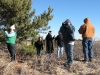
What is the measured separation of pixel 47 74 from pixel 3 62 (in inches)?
66.1

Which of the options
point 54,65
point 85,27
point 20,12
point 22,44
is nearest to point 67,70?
point 54,65

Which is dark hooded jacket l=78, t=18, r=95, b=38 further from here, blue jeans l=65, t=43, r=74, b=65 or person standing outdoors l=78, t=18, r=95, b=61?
blue jeans l=65, t=43, r=74, b=65

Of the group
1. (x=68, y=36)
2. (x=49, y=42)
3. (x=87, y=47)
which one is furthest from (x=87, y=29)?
(x=49, y=42)

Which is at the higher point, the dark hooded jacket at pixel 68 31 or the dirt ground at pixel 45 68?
the dark hooded jacket at pixel 68 31

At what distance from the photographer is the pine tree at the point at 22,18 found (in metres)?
16.1

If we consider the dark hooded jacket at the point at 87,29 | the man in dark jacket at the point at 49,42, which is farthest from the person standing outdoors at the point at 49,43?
the dark hooded jacket at the point at 87,29

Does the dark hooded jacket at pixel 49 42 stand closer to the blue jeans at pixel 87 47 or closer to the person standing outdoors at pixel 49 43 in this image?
the person standing outdoors at pixel 49 43

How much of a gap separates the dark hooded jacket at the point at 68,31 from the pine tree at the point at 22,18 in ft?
31.6

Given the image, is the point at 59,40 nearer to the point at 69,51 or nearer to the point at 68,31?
the point at 69,51

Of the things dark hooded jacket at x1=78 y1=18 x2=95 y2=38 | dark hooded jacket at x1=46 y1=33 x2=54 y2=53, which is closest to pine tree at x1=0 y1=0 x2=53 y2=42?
dark hooded jacket at x1=46 y1=33 x2=54 y2=53

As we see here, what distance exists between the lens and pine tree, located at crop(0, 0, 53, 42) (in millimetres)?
16109

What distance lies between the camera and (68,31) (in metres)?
6.79

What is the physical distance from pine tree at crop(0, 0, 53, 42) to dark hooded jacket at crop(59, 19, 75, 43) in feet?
31.6

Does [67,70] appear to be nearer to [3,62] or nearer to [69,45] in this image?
[69,45]
